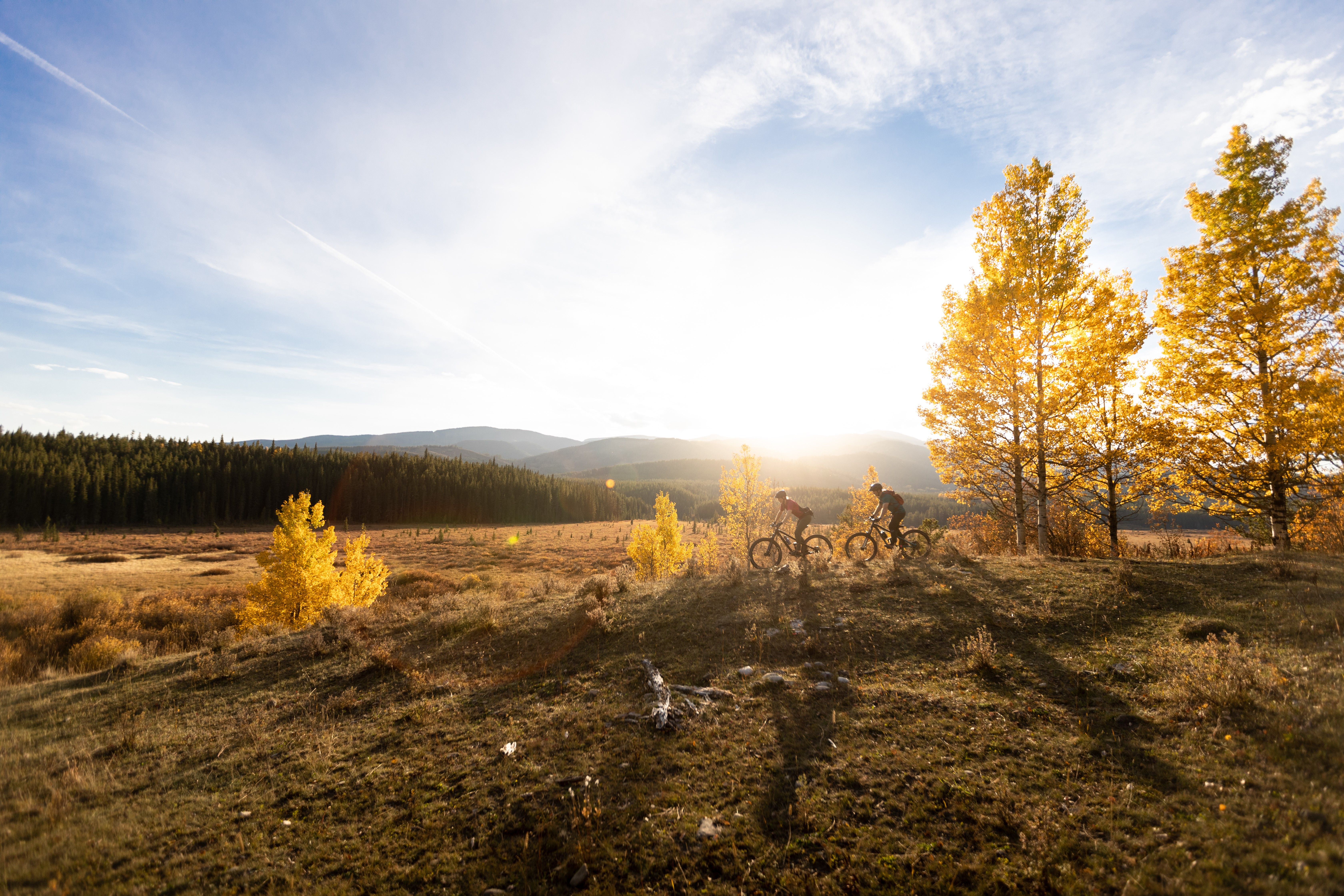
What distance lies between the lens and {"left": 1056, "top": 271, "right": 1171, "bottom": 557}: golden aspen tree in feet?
49.1

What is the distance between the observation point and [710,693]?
307 inches

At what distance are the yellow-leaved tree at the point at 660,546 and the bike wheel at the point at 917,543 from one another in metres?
16.7

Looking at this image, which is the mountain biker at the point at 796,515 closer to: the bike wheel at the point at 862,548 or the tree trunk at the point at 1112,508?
the bike wheel at the point at 862,548

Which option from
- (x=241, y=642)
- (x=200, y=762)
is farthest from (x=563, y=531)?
(x=200, y=762)

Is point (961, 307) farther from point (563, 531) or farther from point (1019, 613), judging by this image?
point (563, 531)

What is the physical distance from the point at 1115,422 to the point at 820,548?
1022 cm

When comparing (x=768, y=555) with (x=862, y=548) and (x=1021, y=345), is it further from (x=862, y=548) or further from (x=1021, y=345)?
(x=1021, y=345)

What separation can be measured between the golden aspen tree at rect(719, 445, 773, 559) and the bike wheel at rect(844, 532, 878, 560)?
1735cm

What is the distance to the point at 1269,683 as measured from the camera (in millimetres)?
5906

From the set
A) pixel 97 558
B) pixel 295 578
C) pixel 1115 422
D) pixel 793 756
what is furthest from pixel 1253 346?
pixel 97 558

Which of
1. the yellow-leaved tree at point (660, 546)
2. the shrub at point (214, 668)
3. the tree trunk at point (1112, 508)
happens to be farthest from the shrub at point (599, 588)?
the yellow-leaved tree at point (660, 546)

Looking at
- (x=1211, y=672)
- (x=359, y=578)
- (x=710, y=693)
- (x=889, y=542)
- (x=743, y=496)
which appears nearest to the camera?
(x=1211, y=672)

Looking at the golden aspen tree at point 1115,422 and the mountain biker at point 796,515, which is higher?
the golden aspen tree at point 1115,422

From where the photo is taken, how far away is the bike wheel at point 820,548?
1473cm
